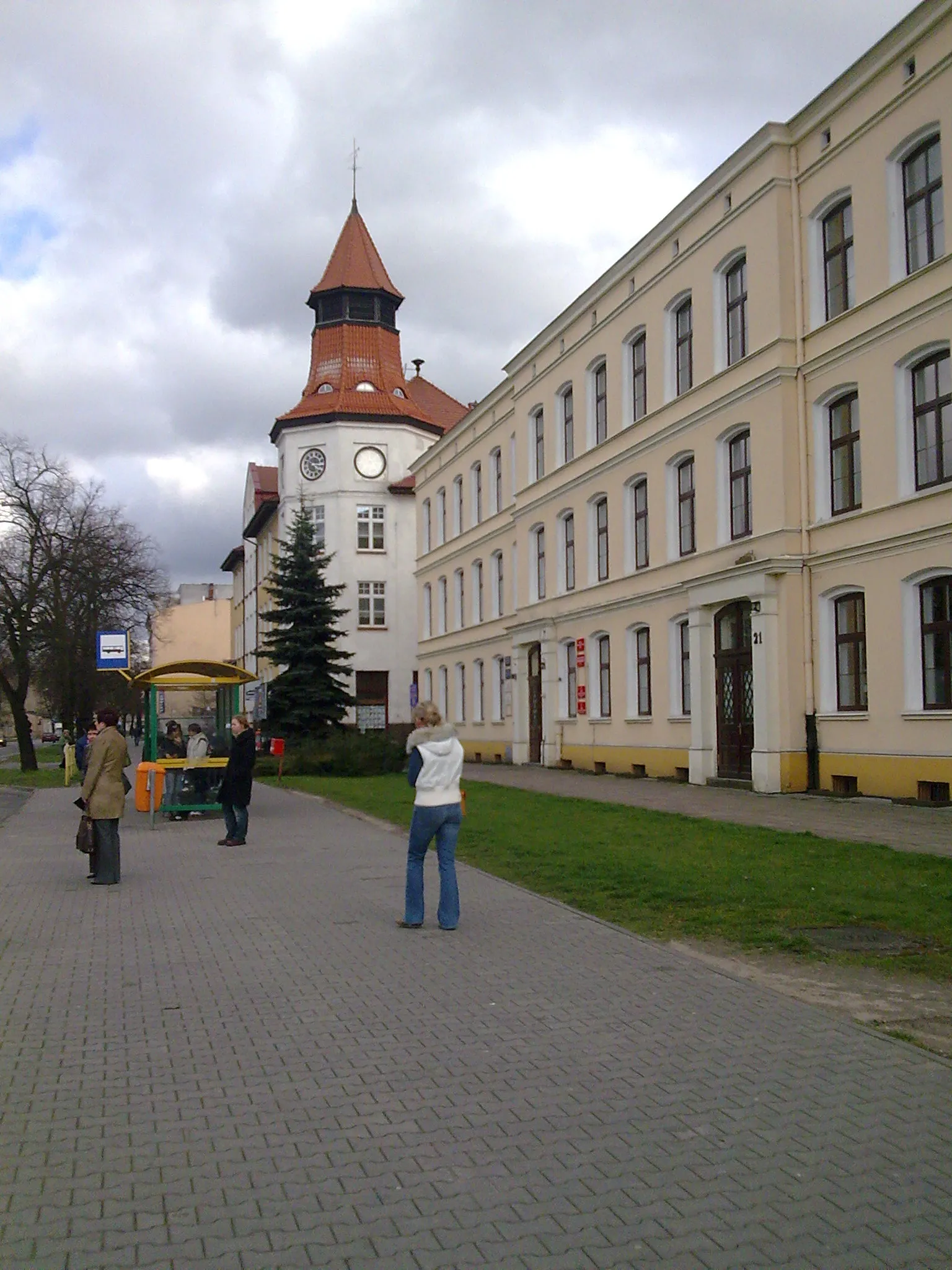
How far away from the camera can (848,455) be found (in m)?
23.5

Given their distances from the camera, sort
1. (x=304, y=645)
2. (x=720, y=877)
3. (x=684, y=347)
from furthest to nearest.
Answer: (x=304, y=645), (x=684, y=347), (x=720, y=877)

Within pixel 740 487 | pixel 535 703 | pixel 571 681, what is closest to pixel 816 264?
pixel 740 487

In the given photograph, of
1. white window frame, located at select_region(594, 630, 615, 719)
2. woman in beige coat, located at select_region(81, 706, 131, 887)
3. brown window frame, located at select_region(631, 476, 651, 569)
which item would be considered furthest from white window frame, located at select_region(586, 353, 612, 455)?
woman in beige coat, located at select_region(81, 706, 131, 887)

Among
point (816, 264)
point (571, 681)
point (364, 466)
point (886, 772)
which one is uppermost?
point (364, 466)

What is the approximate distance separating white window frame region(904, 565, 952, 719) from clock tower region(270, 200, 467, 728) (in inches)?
1606

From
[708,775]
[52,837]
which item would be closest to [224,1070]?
[52,837]

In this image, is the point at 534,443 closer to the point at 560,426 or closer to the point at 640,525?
the point at 560,426

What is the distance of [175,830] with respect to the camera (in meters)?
21.0

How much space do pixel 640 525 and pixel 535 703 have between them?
9.75 metres

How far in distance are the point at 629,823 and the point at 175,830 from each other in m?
7.26

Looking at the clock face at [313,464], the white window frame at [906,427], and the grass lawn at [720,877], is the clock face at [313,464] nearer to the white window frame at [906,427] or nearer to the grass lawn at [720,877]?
the white window frame at [906,427]

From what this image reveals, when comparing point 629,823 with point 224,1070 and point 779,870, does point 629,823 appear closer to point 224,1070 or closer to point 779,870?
point 779,870

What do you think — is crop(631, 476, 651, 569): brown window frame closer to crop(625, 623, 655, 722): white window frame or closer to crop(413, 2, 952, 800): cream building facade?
crop(413, 2, 952, 800): cream building facade

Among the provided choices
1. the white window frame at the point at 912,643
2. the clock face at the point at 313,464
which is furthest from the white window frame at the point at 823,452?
the clock face at the point at 313,464
